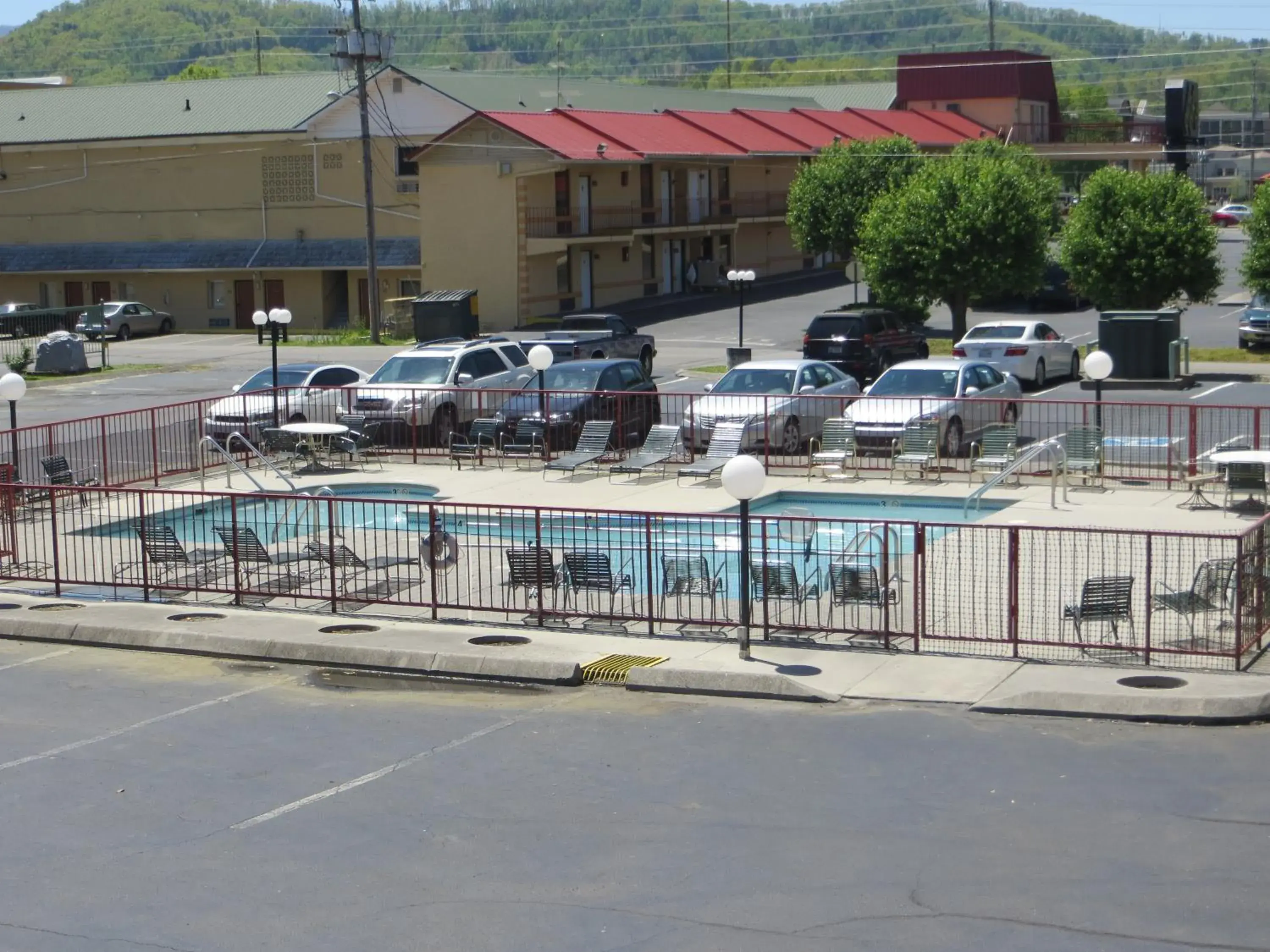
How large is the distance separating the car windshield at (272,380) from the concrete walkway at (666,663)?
13.5 meters

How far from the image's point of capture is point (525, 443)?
28391 mm

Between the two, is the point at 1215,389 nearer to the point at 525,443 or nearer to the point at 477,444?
the point at 525,443

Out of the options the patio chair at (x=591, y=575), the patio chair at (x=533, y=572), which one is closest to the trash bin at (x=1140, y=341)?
the patio chair at (x=591, y=575)

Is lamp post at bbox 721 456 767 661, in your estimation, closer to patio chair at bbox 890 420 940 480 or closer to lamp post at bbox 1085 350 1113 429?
patio chair at bbox 890 420 940 480

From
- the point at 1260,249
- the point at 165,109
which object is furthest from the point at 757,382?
the point at 165,109

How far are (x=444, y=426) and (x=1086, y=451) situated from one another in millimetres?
11297

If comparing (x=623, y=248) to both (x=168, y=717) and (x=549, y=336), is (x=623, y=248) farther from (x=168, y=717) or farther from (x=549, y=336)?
(x=168, y=717)

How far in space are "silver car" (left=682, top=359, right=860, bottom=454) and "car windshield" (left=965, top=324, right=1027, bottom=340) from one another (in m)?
10.4

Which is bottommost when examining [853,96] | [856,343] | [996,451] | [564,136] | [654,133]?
[996,451]

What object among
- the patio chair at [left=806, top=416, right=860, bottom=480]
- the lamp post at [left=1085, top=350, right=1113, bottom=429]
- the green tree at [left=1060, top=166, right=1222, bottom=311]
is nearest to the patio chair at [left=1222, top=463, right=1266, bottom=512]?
the lamp post at [left=1085, top=350, right=1113, bottom=429]

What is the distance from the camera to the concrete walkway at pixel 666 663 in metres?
13.5

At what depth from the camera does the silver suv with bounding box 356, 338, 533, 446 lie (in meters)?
29.4

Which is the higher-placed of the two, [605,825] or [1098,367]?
[1098,367]

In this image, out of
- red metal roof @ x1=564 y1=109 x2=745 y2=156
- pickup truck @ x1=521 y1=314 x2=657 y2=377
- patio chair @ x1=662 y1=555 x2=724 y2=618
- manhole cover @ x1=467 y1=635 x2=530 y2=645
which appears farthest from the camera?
red metal roof @ x1=564 y1=109 x2=745 y2=156
